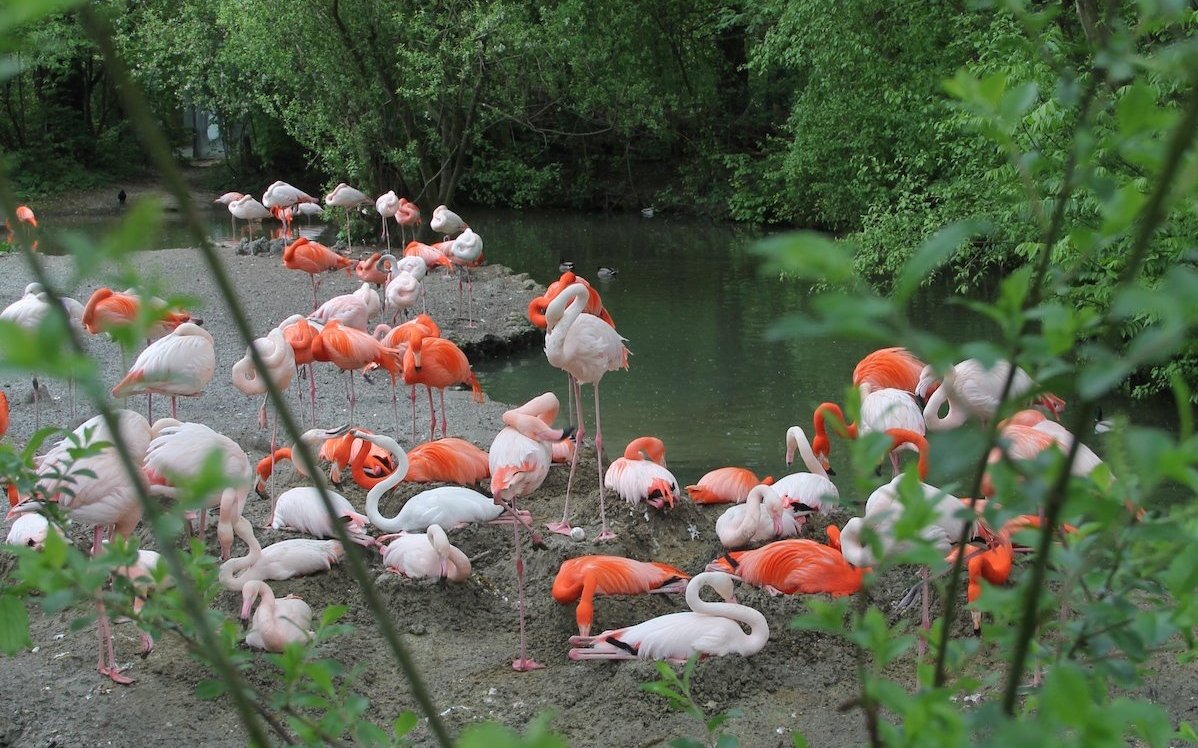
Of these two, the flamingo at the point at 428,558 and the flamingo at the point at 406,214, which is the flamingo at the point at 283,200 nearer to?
the flamingo at the point at 406,214

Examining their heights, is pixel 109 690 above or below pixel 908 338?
below

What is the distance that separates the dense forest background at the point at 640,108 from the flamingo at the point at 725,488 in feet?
6.04

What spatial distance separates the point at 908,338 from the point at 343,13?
14.0 m

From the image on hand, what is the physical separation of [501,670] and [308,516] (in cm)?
129

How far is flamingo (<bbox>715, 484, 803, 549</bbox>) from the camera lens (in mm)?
4832

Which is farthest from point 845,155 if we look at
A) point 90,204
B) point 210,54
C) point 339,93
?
point 90,204

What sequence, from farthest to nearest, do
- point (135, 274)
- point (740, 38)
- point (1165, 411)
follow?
point (740, 38), point (1165, 411), point (135, 274)

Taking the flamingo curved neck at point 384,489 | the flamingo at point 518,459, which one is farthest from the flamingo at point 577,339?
the flamingo curved neck at point 384,489

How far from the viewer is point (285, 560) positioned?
4.39 metres

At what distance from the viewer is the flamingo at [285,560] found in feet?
13.9

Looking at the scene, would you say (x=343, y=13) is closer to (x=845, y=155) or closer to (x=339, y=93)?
(x=339, y=93)

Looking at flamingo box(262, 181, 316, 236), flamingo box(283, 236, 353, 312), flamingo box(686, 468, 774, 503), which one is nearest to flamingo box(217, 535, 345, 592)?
flamingo box(686, 468, 774, 503)

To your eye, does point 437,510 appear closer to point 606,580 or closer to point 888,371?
point 606,580

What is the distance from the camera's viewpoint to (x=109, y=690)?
3562mm
